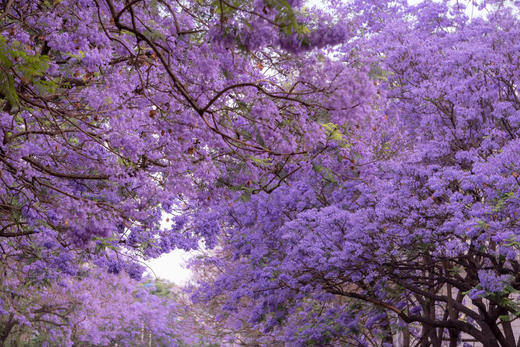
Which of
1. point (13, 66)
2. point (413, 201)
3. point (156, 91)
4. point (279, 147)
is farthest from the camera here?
point (413, 201)

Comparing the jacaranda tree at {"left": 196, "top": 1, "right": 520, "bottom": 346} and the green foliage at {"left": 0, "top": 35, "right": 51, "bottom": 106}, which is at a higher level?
the jacaranda tree at {"left": 196, "top": 1, "right": 520, "bottom": 346}

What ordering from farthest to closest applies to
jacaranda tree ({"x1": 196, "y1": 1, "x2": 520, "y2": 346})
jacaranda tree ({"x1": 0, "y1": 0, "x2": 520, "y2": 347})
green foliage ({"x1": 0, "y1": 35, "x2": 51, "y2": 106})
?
jacaranda tree ({"x1": 196, "y1": 1, "x2": 520, "y2": 346})
jacaranda tree ({"x1": 0, "y1": 0, "x2": 520, "y2": 347})
green foliage ({"x1": 0, "y1": 35, "x2": 51, "y2": 106})

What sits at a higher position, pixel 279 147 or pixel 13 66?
pixel 279 147

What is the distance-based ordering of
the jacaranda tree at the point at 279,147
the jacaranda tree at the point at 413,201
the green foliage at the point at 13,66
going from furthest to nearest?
the jacaranda tree at the point at 413,201, the jacaranda tree at the point at 279,147, the green foliage at the point at 13,66

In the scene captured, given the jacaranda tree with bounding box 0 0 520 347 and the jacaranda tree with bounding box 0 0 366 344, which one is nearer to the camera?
the jacaranda tree with bounding box 0 0 366 344

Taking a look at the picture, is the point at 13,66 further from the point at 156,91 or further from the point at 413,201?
the point at 413,201

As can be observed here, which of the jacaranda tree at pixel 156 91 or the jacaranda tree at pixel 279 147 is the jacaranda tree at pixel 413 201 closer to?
the jacaranda tree at pixel 279 147

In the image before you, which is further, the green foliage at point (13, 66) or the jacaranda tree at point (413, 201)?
the jacaranda tree at point (413, 201)

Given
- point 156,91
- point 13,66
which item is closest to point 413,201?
point 156,91

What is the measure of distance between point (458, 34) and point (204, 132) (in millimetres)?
7401

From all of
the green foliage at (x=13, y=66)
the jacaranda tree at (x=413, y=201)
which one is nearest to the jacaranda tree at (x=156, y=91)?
the green foliage at (x=13, y=66)

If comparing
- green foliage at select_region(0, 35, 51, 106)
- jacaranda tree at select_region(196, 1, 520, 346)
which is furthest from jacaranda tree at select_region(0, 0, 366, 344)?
jacaranda tree at select_region(196, 1, 520, 346)

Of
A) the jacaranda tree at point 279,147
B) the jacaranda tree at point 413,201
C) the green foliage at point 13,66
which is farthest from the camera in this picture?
the jacaranda tree at point 413,201

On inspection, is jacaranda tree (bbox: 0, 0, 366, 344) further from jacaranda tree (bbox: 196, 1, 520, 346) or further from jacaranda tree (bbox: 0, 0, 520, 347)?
jacaranda tree (bbox: 196, 1, 520, 346)
